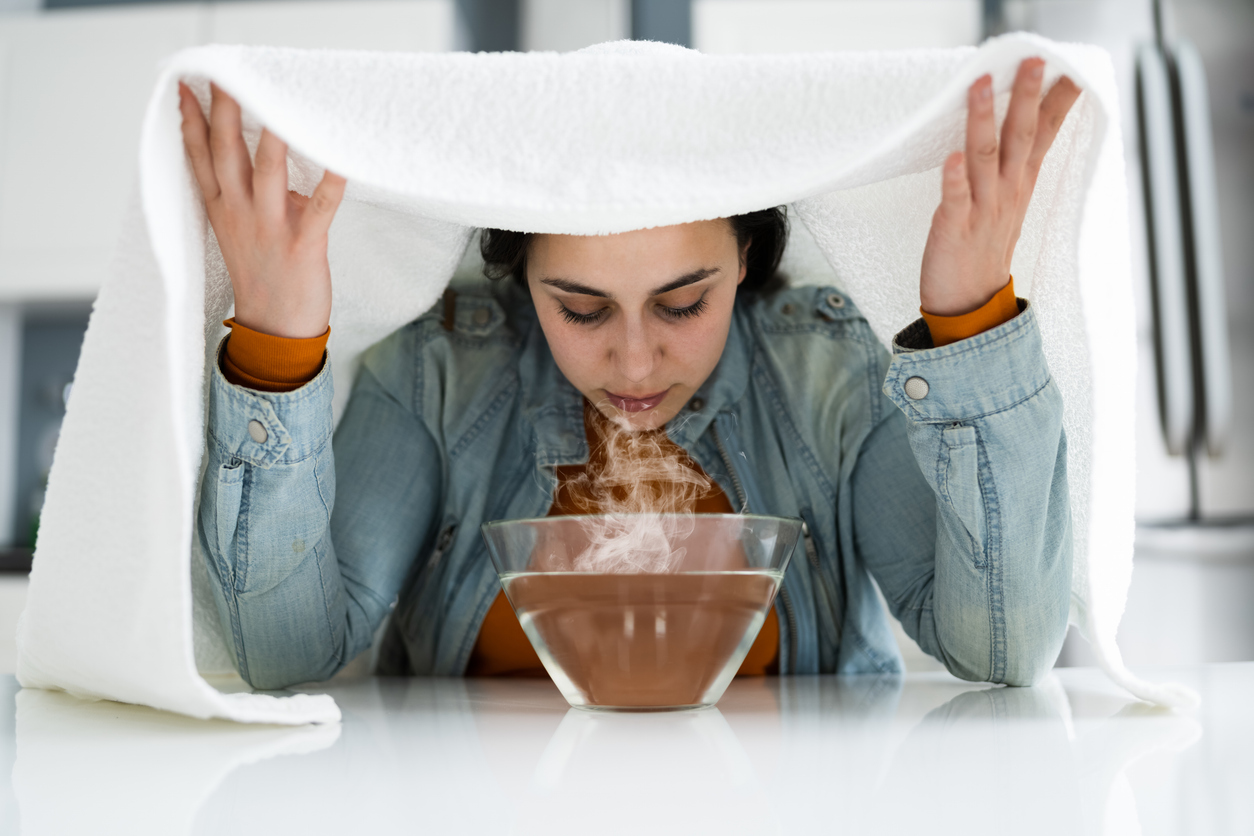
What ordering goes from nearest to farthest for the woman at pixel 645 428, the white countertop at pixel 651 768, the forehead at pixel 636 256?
the white countertop at pixel 651 768 → the woman at pixel 645 428 → the forehead at pixel 636 256

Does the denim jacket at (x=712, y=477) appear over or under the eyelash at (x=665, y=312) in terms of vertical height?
under

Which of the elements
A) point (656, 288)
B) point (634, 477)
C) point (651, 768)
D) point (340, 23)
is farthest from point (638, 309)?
point (340, 23)

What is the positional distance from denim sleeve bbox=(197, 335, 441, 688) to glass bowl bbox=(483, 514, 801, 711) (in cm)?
20

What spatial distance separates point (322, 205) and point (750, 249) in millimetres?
557

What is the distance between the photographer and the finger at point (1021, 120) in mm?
649

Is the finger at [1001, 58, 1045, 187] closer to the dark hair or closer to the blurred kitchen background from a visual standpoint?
the dark hair

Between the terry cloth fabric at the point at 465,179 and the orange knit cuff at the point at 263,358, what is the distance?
0.33 feet

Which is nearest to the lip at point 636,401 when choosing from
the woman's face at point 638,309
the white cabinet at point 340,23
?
the woman's face at point 638,309

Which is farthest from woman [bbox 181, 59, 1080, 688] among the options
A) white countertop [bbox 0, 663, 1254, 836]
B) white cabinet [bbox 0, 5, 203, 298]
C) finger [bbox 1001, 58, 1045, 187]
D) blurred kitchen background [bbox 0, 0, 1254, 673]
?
white cabinet [bbox 0, 5, 203, 298]

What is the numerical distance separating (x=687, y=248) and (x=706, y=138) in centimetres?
28

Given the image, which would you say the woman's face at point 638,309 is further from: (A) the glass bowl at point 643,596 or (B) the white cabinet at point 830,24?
(B) the white cabinet at point 830,24

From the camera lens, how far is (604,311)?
1.00 metres

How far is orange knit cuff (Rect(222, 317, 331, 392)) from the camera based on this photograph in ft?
2.58

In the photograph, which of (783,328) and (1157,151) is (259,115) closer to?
(783,328)
